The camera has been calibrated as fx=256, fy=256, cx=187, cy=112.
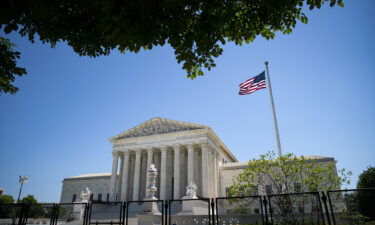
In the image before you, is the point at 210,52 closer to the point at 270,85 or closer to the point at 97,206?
the point at 270,85

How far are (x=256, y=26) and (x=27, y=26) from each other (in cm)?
682

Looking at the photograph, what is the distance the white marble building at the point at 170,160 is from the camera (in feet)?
131

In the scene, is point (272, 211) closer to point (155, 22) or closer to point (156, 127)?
point (155, 22)

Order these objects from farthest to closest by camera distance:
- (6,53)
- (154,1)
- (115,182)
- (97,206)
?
1. (115,182)
2. (97,206)
3. (6,53)
4. (154,1)

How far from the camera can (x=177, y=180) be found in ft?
129

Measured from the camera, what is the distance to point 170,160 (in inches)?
1761

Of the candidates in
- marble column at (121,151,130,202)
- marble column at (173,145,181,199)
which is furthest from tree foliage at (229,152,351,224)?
marble column at (121,151,130,202)

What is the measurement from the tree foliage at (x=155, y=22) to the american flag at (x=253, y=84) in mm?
17357

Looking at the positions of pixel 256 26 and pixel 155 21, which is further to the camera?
pixel 256 26

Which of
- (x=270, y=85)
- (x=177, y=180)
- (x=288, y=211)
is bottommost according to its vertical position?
(x=288, y=211)

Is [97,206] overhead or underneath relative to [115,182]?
underneath

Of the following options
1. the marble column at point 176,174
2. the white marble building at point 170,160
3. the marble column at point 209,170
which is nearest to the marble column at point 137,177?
the white marble building at point 170,160

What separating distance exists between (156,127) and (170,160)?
20.6 feet

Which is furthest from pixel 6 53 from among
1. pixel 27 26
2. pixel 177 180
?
pixel 177 180
